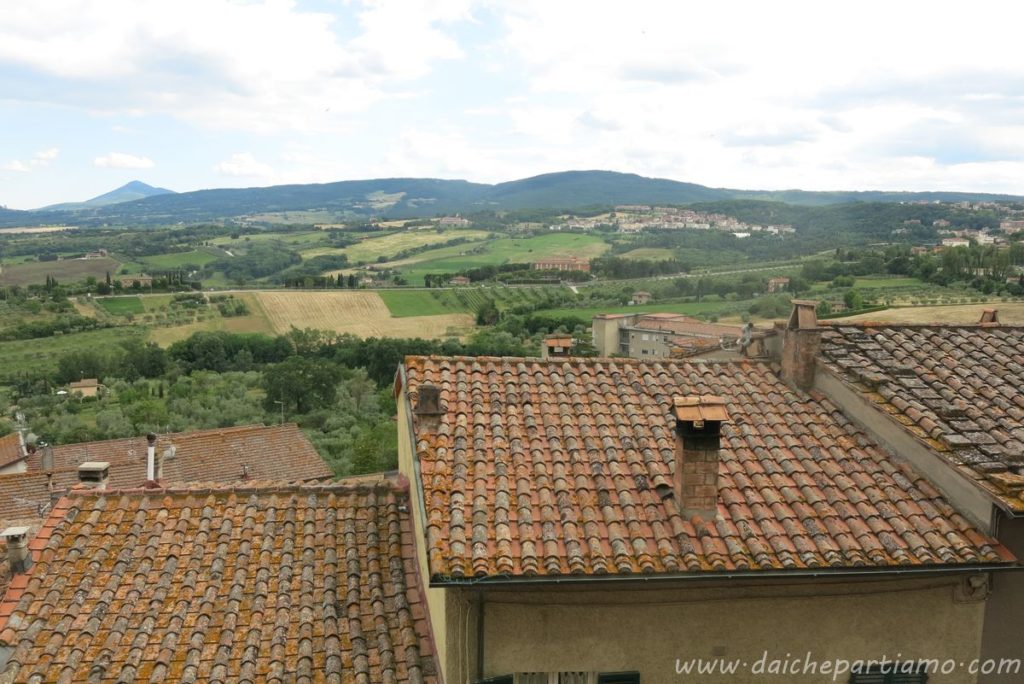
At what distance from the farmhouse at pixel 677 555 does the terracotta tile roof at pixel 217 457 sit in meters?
23.8

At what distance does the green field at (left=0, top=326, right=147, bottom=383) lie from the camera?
76.6 metres

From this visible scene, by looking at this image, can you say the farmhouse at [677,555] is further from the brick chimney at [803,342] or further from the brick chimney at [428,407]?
the brick chimney at [803,342]

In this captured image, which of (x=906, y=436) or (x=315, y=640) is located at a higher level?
(x=906, y=436)

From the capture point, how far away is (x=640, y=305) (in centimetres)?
8362

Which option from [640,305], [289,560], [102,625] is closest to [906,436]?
[289,560]

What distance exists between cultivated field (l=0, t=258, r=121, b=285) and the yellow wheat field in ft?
123

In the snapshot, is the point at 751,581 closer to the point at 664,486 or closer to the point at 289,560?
the point at 664,486

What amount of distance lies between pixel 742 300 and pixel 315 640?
71.6 m

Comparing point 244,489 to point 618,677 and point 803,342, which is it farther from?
point 803,342

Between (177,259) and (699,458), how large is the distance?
164 metres

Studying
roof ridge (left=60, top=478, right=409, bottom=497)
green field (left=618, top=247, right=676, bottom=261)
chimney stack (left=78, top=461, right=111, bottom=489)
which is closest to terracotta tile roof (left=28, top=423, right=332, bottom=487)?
chimney stack (left=78, top=461, right=111, bottom=489)

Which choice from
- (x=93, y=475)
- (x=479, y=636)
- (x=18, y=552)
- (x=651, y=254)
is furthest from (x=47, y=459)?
(x=651, y=254)

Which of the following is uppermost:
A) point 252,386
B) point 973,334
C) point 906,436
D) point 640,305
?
point 973,334

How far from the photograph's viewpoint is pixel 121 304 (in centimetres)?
10581
